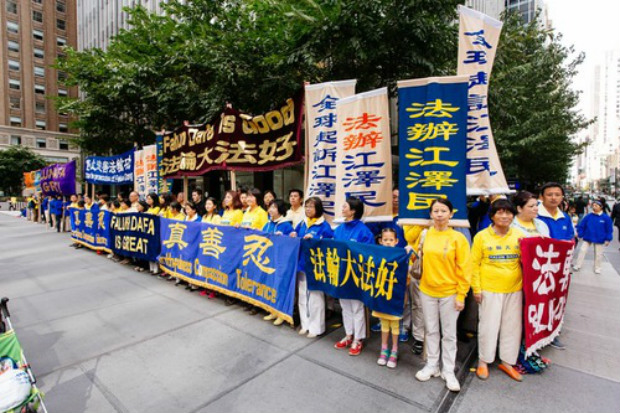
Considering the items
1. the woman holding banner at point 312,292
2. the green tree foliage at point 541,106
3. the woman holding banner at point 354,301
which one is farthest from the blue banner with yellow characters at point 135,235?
the green tree foliage at point 541,106

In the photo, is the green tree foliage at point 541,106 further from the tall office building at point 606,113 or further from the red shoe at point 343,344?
the tall office building at point 606,113

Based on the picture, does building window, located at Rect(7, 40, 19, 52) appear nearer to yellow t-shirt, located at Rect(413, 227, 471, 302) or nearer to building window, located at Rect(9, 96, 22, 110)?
building window, located at Rect(9, 96, 22, 110)

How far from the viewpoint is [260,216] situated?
536cm

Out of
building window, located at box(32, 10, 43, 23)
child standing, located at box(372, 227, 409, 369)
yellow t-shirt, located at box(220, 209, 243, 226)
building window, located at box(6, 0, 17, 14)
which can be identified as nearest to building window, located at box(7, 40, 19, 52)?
building window, located at box(6, 0, 17, 14)

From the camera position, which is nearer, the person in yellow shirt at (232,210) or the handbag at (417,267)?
the handbag at (417,267)

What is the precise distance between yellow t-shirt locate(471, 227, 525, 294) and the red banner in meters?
0.07

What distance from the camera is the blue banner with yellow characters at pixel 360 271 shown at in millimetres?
3389

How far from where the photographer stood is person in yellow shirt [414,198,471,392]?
3053 millimetres

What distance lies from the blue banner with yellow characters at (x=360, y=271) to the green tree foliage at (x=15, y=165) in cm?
4920

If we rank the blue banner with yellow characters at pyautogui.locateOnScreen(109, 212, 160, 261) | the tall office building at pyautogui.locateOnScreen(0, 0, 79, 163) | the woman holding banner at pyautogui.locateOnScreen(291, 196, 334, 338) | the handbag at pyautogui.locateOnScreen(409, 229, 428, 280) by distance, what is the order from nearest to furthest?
the handbag at pyautogui.locateOnScreen(409, 229, 428, 280) → the woman holding banner at pyautogui.locateOnScreen(291, 196, 334, 338) → the blue banner with yellow characters at pyautogui.locateOnScreen(109, 212, 160, 261) → the tall office building at pyautogui.locateOnScreen(0, 0, 79, 163)

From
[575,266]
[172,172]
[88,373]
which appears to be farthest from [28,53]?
[575,266]

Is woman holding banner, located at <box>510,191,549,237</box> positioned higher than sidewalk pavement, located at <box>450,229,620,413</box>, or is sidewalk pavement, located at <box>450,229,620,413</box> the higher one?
woman holding banner, located at <box>510,191,549,237</box>

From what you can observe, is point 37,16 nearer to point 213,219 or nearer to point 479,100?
point 213,219

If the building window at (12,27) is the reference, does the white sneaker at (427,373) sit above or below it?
below
